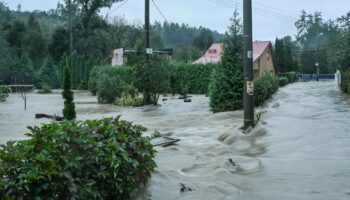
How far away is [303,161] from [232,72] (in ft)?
34.2

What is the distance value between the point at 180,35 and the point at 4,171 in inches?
4347

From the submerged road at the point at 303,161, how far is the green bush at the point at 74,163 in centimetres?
173

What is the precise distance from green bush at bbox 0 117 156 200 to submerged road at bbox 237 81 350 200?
5.68 ft

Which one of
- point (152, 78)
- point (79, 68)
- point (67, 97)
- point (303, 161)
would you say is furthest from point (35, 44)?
point (303, 161)

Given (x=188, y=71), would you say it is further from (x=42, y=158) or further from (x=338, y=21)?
(x=42, y=158)

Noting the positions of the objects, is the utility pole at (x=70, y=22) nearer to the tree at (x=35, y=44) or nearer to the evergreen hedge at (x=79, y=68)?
the tree at (x=35, y=44)

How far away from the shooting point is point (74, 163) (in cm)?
452

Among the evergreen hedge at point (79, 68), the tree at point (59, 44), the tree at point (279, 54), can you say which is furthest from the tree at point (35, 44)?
the tree at point (279, 54)

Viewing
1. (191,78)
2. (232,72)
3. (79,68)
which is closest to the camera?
(232,72)

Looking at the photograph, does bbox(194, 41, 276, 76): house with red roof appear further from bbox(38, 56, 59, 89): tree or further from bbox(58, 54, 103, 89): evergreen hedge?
bbox(38, 56, 59, 89): tree

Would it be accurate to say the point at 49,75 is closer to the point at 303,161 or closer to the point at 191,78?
the point at 191,78

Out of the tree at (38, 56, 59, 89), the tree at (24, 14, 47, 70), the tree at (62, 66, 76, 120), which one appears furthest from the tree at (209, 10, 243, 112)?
the tree at (24, 14, 47, 70)

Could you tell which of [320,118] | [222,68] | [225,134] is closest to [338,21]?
[222,68]

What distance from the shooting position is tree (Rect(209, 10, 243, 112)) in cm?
1873
